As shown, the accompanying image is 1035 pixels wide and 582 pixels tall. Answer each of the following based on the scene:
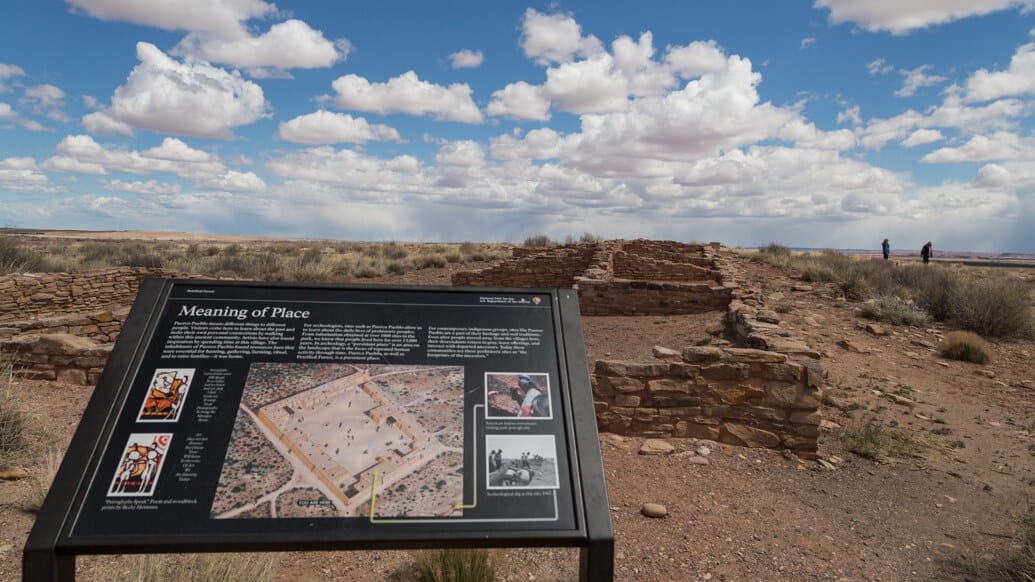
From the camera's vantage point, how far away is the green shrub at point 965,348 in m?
8.31

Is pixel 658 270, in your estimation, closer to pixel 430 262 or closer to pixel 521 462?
pixel 430 262

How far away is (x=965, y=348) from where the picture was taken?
331 inches

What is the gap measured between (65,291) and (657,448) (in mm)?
12797

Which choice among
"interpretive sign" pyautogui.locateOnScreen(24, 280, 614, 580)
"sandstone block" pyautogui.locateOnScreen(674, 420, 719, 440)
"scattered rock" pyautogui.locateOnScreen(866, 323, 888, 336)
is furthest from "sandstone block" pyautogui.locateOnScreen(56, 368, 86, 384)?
"scattered rock" pyautogui.locateOnScreen(866, 323, 888, 336)

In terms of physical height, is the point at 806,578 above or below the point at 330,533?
below

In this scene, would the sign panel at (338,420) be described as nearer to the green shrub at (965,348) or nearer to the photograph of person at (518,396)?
the photograph of person at (518,396)

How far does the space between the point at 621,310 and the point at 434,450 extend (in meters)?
9.14

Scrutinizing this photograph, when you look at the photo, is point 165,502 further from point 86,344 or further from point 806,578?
point 86,344

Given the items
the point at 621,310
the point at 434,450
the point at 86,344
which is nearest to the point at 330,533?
the point at 434,450

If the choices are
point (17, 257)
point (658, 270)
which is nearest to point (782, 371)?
point (658, 270)

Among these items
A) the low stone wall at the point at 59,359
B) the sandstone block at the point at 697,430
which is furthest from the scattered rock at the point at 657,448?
the low stone wall at the point at 59,359

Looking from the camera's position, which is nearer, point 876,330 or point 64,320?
point 64,320

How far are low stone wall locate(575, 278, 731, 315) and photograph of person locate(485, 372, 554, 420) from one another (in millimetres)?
8686

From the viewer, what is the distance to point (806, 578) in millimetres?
3188
